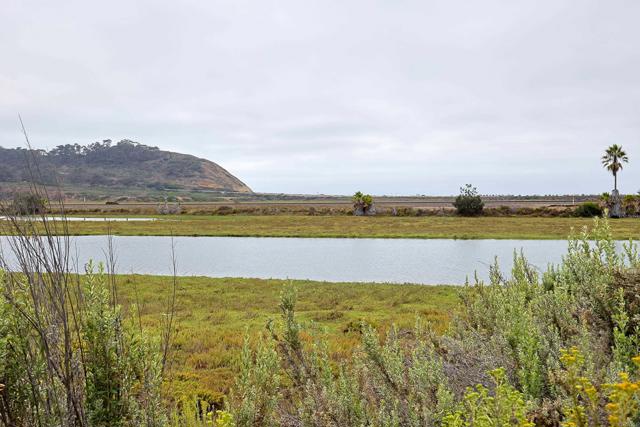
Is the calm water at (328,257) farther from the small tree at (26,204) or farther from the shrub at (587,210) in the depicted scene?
the shrub at (587,210)

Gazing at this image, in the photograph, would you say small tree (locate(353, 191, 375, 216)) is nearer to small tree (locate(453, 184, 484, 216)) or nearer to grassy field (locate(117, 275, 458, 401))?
small tree (locate(453, 184, 484, 216))

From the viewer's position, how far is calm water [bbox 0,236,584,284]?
989 inches

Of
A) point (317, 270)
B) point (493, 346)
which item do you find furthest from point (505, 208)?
point (493, 346)

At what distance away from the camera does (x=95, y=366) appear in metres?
3.47

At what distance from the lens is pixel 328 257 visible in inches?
1262

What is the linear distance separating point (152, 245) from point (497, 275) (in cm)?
3604

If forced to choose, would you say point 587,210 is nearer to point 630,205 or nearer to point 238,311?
point 630,205

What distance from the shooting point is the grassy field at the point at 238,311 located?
9.75m

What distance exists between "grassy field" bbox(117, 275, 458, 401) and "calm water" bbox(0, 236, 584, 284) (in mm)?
3186

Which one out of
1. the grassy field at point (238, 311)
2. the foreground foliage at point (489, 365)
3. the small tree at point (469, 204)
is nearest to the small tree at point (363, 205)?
the small tree at point (469, 204)

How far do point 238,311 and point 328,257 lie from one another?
16.4m

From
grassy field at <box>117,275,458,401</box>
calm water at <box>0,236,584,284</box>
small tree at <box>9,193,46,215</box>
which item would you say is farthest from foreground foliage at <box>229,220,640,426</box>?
calm water at <box>0,236,584,284</box>

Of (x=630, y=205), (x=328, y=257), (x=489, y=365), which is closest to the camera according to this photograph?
(x=489, y=365)

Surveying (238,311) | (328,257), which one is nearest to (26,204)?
(238,311)
